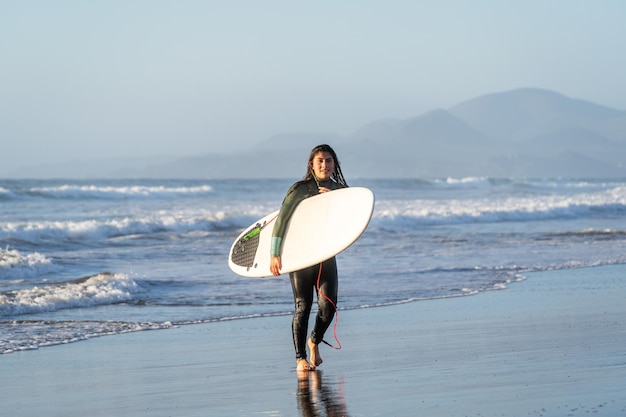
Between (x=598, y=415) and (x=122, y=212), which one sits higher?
(x=122, y=212)

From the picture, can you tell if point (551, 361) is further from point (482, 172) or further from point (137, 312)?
point (482, 172)

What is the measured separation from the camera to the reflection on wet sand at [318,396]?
5.39 m

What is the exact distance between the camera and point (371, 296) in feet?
38.6

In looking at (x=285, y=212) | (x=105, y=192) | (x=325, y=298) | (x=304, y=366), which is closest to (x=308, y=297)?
(x=325, y=298)

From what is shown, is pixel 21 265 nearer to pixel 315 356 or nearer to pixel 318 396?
pixel 315 356

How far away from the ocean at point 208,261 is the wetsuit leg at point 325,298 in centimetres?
278

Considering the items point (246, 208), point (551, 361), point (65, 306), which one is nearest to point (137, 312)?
point (65, 306)

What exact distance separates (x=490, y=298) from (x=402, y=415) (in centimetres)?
606

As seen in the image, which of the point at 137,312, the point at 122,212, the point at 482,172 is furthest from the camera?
the point at 482,172

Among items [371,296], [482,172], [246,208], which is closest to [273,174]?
[482,172]

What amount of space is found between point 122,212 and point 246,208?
539 cm

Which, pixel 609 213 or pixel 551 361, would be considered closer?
pixel 551 361

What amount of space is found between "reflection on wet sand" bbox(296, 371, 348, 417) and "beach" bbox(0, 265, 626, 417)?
1cm

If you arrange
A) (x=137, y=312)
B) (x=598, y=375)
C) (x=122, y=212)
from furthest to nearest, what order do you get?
(x=122, y=212)
(x=137, y=312)
(x=598, y=375)
